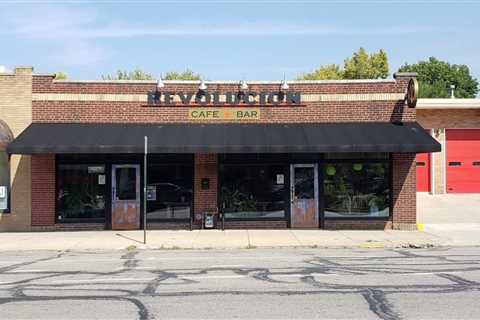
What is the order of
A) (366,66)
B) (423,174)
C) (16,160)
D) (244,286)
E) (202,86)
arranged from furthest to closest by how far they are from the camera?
1. (366,66)
2. (423,174)
3. (16,160)
4. (202,86)
5. (244,286)

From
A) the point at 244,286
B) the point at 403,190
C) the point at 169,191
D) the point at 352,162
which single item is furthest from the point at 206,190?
the point at 244,286

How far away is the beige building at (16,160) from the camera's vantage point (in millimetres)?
19406

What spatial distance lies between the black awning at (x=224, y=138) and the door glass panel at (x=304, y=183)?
4.62ft

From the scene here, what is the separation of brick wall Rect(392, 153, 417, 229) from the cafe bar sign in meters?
3.84

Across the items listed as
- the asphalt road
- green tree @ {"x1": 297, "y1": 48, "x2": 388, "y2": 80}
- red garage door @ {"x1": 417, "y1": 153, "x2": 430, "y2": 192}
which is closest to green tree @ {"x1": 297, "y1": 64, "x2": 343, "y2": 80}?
green tree @ {"x1": 297, "y1": 48, "x2": 388, "y2": 80}

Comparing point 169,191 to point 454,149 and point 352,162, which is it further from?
point 454,149

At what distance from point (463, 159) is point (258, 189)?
47.5 feet

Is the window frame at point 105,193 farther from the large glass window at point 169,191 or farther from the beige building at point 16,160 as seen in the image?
the large glass window at point 169,191

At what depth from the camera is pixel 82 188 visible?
19.6 m

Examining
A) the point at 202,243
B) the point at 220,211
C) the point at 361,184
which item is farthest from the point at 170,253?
the point at 361,184

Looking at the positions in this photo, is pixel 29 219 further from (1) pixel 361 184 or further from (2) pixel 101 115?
(1) pixel 361 184

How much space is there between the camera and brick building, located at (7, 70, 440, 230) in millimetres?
19516

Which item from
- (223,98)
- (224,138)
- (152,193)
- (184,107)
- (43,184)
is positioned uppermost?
(223,98)

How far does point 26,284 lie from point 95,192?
10039 mm
